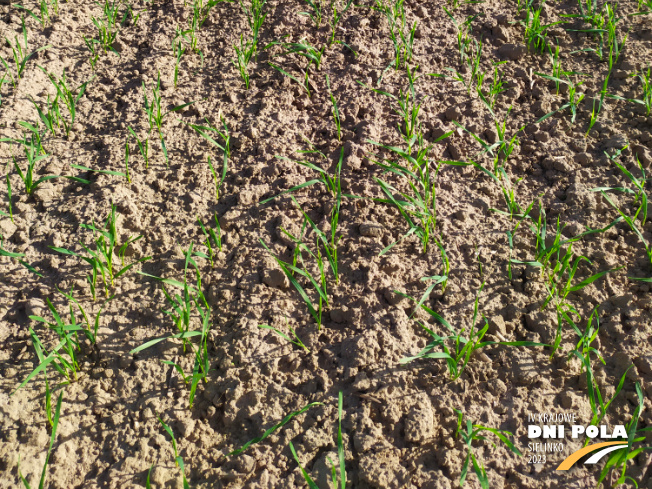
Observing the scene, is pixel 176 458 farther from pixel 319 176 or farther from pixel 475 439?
pixel 319 176

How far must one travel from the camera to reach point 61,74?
267 cm

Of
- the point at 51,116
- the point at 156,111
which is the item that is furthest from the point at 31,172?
the point at 156,111

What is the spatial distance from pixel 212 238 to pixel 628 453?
5.31 feet

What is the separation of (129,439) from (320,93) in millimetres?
1844

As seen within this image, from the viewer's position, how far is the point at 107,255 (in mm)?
1884

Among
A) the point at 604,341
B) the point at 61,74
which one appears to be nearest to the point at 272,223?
the point at 604,341

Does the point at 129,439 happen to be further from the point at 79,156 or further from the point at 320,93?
the point at 320,93

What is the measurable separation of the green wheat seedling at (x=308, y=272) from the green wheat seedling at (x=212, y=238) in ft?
0.58

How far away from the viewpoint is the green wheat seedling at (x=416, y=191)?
2006mm

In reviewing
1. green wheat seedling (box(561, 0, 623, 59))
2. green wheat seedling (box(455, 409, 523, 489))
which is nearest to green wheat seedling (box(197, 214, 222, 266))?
green wheat seedling (box(455, 409, 523, 489))

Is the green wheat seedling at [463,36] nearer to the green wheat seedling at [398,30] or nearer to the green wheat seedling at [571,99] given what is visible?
the green wheat seedling at [398,30]

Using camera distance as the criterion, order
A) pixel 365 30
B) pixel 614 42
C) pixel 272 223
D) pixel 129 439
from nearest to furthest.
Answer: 1. pixel 129 439
2. pixel 272 223
3. pixel 614 42
4. pixel 365 30

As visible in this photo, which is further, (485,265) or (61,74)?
(61,74)

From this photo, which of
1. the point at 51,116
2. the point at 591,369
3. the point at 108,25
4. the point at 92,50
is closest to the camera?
the point at 591,369
